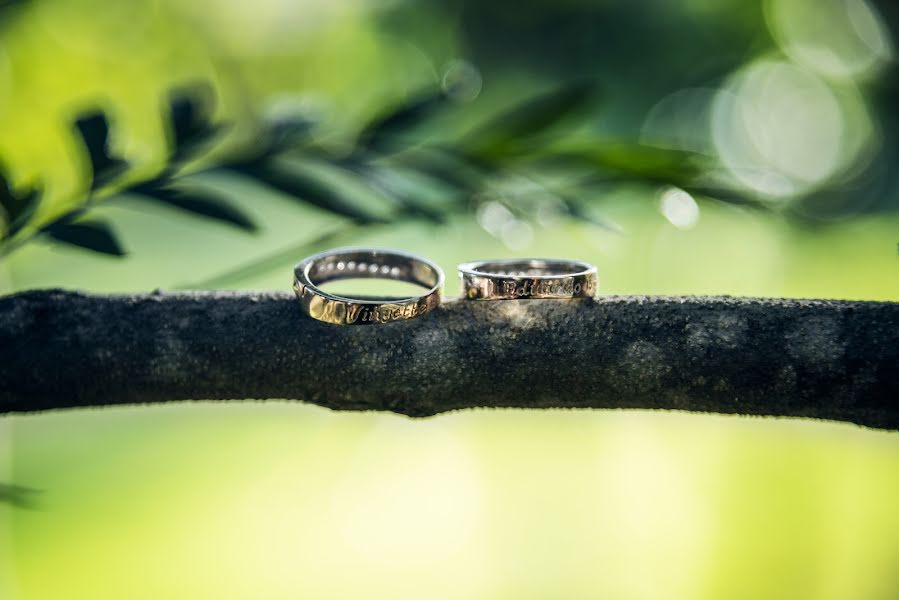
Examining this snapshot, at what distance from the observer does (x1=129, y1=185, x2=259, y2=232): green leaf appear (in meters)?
0.67

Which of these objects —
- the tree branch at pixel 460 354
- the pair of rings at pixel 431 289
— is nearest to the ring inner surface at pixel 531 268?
the pair of rings at pixel 431 289

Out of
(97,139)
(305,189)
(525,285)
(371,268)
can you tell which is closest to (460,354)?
(525,285)

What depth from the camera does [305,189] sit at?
724 millimetres

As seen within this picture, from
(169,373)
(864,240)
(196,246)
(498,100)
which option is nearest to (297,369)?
(169,373)

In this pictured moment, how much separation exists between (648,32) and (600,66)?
38 centimetres

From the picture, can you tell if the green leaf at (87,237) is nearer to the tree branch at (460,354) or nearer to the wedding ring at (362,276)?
the tree branch at (460,354)

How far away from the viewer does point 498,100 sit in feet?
13.0

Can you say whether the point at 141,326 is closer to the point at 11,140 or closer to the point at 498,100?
the point at 11,140

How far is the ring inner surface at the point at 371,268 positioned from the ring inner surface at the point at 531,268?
80 millimetres

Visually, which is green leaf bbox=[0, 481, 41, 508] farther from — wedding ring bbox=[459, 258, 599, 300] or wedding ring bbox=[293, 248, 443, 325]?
wedding ring bbox=[459, 258, 599, 300]

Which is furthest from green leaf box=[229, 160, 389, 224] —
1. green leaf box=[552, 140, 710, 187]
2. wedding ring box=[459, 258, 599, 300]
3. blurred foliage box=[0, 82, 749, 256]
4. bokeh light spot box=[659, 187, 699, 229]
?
bokeh light spot box=[659, 187, 699, 229]

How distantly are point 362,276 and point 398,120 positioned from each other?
12.7 inches

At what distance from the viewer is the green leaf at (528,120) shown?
0.77 metres

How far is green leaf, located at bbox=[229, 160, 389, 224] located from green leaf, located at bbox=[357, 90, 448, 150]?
8 cm
